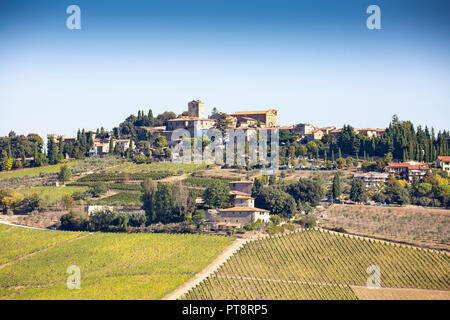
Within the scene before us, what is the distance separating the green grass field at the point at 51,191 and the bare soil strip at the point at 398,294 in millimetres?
31393

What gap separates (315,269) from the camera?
3553cm

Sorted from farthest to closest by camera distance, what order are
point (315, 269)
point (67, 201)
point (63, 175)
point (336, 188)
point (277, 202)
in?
point (63, 175), point (336, 188), point (67, 201), point (277, 202), point (315, 269)

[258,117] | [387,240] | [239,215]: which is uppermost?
[258,117]

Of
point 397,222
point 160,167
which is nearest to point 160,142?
point 160,167

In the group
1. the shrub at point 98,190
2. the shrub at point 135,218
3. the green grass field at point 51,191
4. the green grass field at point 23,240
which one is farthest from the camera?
the shrub at point 98,190

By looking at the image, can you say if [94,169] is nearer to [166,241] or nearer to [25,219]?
[25,219]

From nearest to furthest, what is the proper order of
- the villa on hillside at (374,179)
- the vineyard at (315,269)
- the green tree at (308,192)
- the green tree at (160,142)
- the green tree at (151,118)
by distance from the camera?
the vineyard at (315,269) → the green tree at (308,192) → the villa on hillside at (374,179) → the green tree at (160,142) → the green tree at (151,118)

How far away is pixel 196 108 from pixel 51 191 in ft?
104

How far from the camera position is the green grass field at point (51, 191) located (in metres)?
52.6

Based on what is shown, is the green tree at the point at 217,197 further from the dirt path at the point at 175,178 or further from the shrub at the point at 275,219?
the dirt path at the point at 175,178

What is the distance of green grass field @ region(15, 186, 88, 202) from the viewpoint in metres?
52.6

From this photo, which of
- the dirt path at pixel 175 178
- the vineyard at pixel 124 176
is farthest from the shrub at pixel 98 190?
the dirt path at pixel 175 178

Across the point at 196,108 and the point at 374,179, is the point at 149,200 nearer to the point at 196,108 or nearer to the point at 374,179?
the point at 374,179

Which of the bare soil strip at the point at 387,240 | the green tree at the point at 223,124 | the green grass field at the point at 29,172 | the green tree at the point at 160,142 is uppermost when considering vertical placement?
the green tree at the point at 223,124
